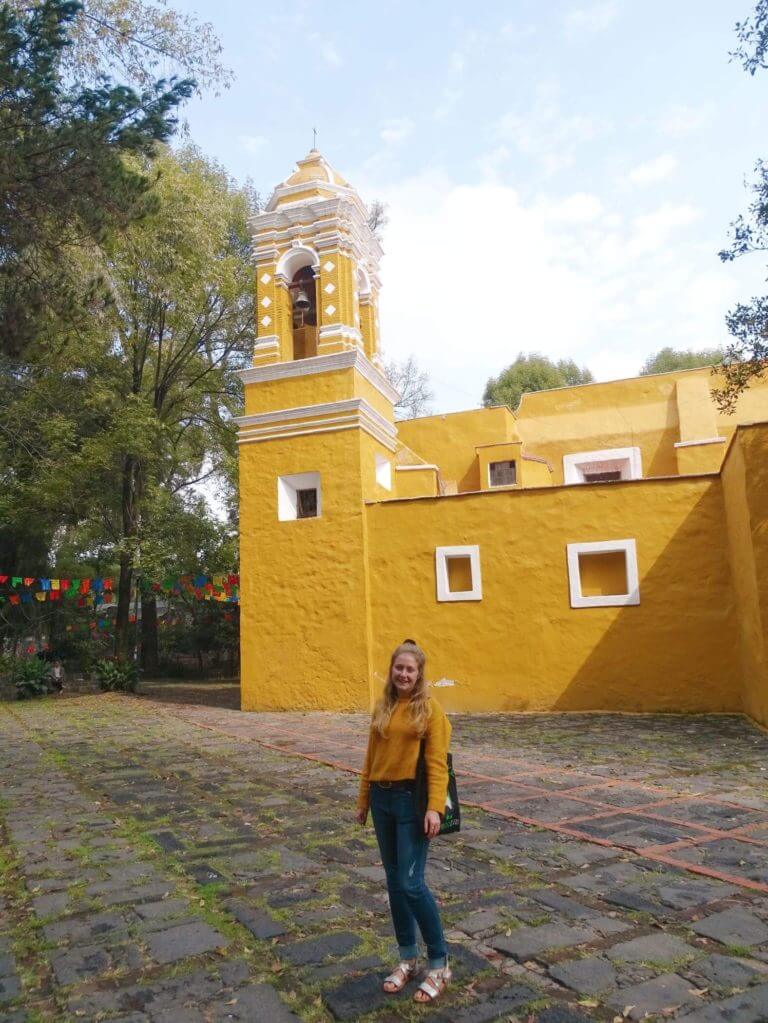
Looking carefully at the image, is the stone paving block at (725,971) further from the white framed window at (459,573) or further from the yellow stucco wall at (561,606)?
the white framed window at (459,573)

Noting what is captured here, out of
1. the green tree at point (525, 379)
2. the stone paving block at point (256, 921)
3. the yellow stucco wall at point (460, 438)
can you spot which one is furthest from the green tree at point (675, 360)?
the stone paving block at point (256, 921)

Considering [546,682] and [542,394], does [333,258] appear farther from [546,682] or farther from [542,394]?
[546,682]

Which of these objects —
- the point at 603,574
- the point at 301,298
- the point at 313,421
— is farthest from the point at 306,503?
the point at 603,574

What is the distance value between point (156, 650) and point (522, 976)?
65.8 ft

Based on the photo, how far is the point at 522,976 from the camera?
290cm

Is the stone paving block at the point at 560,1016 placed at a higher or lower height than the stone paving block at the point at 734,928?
higher

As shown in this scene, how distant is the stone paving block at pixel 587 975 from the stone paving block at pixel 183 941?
4.81 feet

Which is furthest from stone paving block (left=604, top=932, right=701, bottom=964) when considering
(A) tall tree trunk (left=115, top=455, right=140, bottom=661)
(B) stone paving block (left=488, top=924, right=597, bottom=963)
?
(A) tall tree trunk (left=115, top=455, right=140, bottom=661)

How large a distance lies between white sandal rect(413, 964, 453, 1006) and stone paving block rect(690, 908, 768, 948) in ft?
4.07

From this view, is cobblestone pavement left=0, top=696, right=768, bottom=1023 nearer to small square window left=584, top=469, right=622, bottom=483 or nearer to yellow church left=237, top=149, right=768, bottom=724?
yellow church left=237, top=149, right=768, bottom=724

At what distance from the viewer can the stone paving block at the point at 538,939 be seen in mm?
3107

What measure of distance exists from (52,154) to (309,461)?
6728 millimetres

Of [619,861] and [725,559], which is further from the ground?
[725,559]

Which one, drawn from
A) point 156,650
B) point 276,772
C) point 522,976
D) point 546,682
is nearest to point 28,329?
point 276,772
